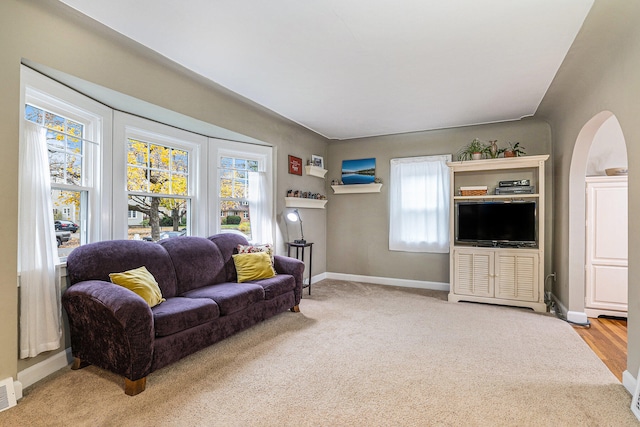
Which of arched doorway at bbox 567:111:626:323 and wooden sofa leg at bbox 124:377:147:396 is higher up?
arched doorway at bbox 567:111:626:323

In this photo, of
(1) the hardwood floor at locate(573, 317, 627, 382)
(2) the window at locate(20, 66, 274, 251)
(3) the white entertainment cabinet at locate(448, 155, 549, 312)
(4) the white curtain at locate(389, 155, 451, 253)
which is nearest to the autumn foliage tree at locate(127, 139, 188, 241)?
(2) the window at locate(20, 66, 274, 251)

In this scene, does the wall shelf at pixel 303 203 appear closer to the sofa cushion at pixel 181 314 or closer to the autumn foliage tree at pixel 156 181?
the autumn foliage tree at pixel 156 181

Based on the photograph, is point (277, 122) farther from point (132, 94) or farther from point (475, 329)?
point (475, 329)

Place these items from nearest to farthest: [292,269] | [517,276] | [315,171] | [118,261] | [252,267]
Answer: [118,261] < [252,267] < [292,269] < [517,276] < [315,171]

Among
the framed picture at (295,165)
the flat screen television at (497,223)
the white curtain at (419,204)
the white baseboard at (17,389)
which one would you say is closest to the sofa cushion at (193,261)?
the white baseboard at (17,389)

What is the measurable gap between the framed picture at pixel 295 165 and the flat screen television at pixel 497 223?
2413 mm

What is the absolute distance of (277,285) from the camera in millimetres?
3523

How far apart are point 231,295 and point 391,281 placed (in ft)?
10.6

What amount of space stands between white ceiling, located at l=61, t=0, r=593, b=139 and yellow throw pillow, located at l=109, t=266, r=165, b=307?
73.0 inches

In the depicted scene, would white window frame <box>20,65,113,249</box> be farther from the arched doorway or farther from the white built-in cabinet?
the white built-in cabinet

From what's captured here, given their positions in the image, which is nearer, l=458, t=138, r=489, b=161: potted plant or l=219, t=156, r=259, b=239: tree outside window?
l=219, t=156, r=259, b=239: tree outside window

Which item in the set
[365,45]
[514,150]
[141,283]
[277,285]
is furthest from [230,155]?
[514,150]

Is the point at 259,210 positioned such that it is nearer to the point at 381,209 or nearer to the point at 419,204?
the point at 381,209

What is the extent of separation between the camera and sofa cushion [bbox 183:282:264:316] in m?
2.87
